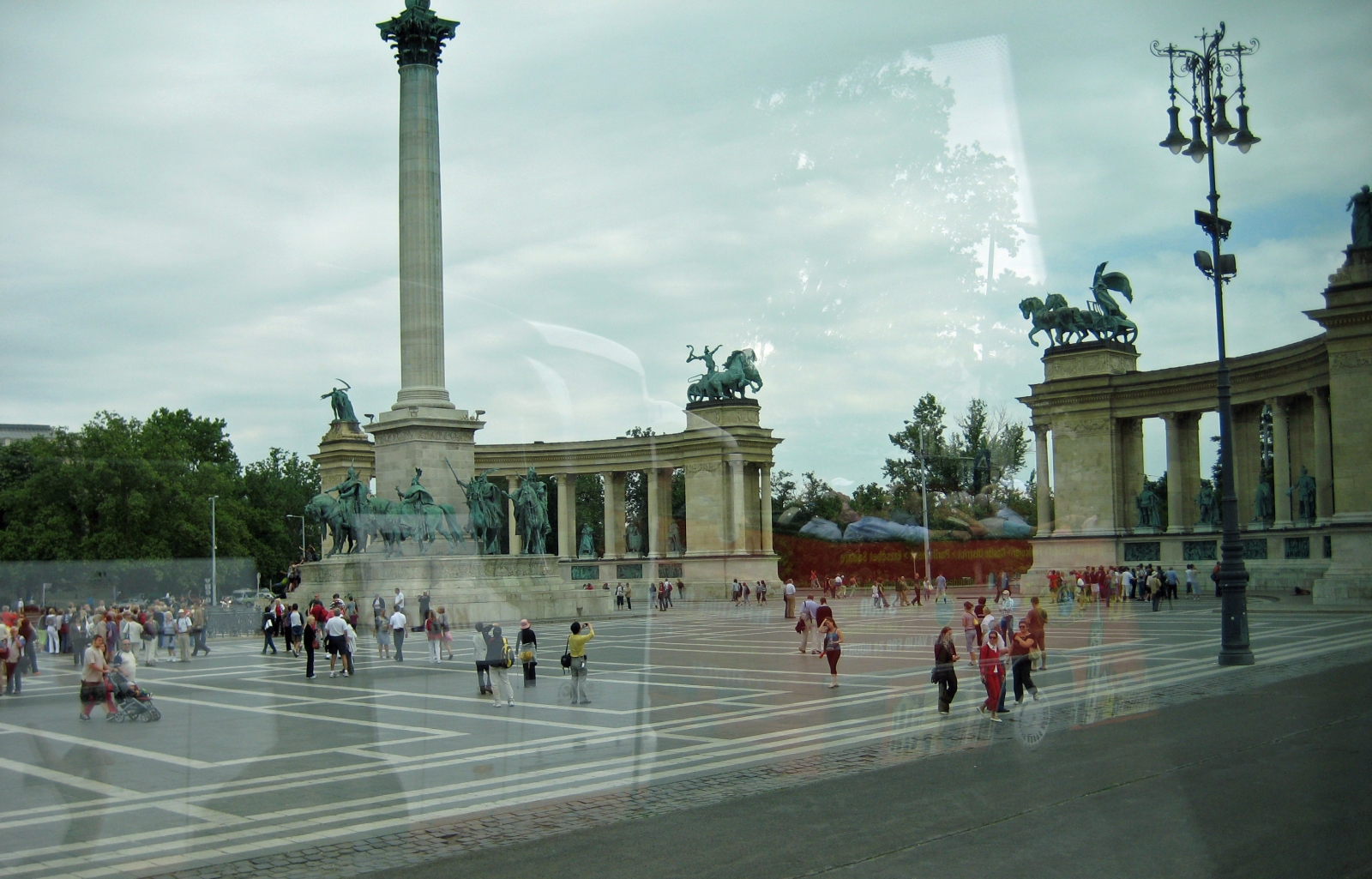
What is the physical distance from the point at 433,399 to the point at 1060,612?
27.2 metres

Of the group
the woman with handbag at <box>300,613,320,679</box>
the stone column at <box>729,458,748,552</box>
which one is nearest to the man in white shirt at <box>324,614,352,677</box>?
the woman with handbag at <box>300,613,320,679</box>

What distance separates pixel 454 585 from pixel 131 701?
1017 inches

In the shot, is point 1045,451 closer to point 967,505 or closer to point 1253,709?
point 967,505

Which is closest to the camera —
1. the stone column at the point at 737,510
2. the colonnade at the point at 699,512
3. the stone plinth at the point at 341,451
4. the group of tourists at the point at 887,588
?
the group of tourists at the point at 887,588

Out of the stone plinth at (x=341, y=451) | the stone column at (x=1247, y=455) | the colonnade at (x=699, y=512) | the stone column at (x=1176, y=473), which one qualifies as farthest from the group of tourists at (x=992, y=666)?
the stone plinth at (x=341, y=451)

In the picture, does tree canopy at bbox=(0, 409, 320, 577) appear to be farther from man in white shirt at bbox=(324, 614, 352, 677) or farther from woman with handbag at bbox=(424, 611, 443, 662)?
woman with handbag at bbox=(424, 611, 443, 662)

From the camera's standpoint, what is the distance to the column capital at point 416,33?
52.7 metres

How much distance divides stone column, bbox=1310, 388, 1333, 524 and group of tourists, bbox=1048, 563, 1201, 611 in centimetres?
536

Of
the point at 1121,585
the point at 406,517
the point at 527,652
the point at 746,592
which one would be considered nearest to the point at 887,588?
the point at 746,592

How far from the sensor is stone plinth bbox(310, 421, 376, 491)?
92.4 meters

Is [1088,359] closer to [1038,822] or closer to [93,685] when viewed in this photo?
[93,685]

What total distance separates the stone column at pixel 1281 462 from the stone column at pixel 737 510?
3298 centimetres

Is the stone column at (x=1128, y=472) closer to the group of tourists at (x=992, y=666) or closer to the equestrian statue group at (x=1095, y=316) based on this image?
the equestrian statue group at (x=1095, y=316)

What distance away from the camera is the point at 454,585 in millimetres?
47750
